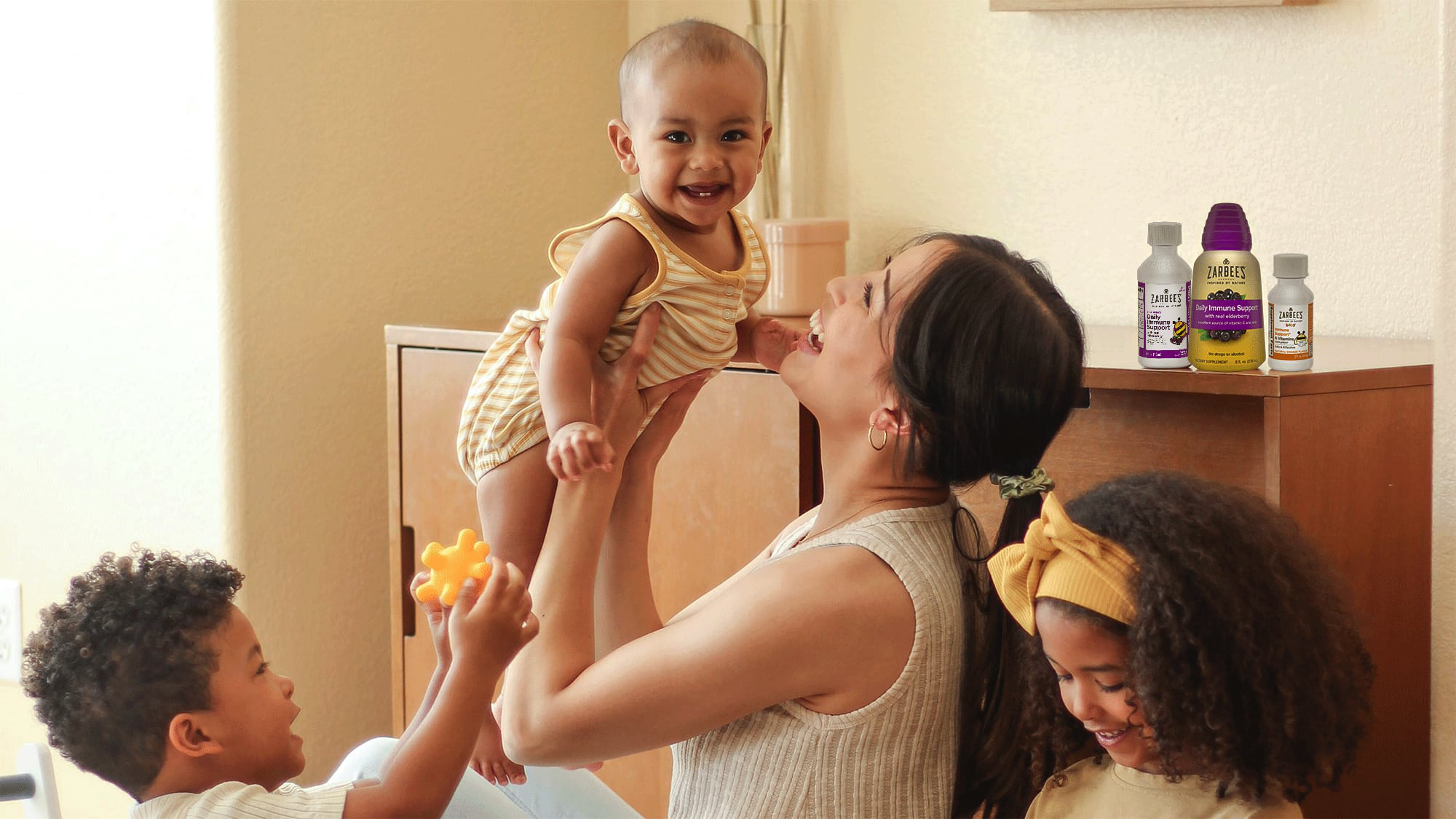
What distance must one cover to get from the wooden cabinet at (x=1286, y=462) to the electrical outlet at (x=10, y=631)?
133 centimetres

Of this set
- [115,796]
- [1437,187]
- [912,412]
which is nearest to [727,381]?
[912,412]

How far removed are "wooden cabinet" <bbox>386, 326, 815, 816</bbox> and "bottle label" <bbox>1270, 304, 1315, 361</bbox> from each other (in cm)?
55

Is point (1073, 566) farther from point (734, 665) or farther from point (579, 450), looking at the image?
point (579, 450)

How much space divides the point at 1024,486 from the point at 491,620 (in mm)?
458

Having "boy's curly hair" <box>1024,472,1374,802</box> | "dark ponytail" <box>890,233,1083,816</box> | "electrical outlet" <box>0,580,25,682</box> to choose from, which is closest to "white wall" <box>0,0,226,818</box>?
"electrical outlet" <box>0,580,25,682</box>

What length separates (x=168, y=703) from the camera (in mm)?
1144

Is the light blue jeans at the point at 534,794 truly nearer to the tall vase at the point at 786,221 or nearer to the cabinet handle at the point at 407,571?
the cabinet handle at the point at 407,571

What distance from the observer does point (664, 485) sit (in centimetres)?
181

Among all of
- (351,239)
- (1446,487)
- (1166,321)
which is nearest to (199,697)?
(1166,321)

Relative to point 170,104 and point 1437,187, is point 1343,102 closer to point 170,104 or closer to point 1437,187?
point 1437,187

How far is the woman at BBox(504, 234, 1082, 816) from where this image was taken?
1.11m

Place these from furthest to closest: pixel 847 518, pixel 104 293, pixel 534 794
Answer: pixel 104 293 < pixel 534 794 < pixel 847 518

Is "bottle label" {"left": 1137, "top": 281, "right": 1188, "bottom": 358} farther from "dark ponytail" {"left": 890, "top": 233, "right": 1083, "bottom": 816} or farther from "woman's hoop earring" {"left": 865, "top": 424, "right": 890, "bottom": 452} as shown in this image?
"woman's hoop earring" {"left": 865, "top": 424, "right": 890, "bottom": 452}

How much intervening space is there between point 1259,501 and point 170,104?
5.56ft
